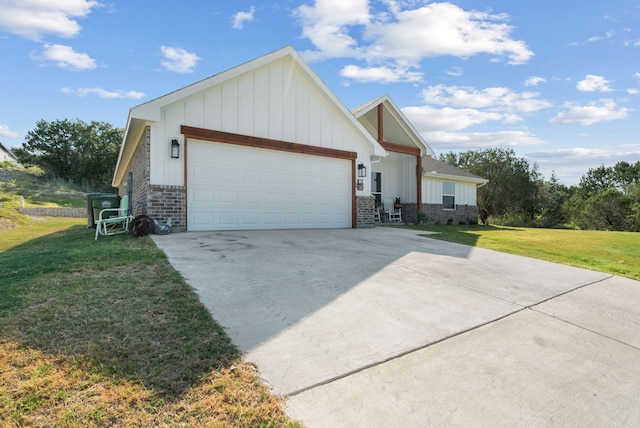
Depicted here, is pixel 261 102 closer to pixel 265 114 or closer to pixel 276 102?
pixel 265 114

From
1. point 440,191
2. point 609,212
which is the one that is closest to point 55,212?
point 440,191

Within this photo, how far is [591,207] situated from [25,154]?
57.4 m

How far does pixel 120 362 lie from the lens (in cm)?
198

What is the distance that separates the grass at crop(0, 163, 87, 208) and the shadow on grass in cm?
2321

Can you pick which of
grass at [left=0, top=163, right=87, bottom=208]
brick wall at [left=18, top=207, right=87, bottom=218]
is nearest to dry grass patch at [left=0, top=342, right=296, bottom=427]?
brick wall at [left=18, top=207, right=87, bottom=218]

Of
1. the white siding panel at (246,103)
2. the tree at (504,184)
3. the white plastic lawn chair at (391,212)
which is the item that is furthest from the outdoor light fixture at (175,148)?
the tree at (504,184)

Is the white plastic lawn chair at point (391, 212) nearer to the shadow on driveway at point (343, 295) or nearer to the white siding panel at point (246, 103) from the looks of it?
the white siding panel at point (246, 103)

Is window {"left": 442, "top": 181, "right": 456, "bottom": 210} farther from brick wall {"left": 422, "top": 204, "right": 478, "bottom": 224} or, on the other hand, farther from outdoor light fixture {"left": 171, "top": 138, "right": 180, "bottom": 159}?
outdoor light fixture {"left": 171, "top": 138, "right": 180, "bottom": 159}

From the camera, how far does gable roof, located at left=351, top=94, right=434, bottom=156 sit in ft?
43.2

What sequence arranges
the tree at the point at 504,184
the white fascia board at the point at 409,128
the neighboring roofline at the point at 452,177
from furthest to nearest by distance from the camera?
1. the tree at the point at 504,184
2. the neighboring roofline at the point at 452,177
3. the white fascia board at the point at 409,128

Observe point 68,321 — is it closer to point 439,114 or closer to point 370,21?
point 370,21

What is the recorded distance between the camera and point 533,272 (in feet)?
16.1

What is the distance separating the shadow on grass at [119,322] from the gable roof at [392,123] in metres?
11.1

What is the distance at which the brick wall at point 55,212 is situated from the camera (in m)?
20.6
